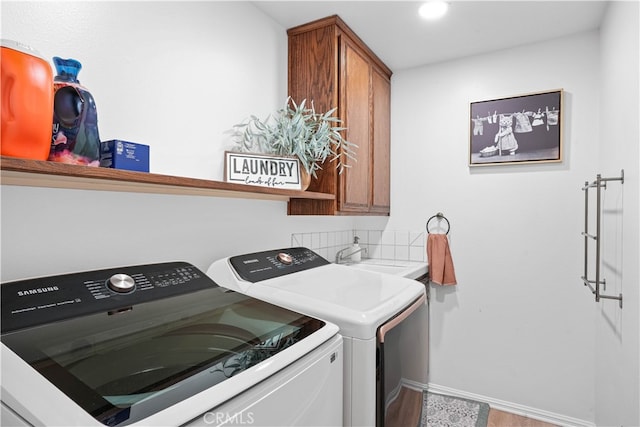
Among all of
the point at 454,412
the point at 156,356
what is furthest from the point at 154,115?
the point at 454,412

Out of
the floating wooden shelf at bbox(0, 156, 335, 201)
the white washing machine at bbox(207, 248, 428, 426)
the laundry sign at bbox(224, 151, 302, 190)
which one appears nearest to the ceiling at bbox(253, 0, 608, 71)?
the laundry sign at bbox(224, 151, 302, 190)

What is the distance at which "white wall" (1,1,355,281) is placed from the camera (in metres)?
1.05

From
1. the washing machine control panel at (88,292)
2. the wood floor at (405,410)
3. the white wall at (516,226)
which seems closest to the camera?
the washing machine control panel at (88,292)

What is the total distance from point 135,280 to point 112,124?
0.54 meters

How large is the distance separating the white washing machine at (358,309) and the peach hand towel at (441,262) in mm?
870

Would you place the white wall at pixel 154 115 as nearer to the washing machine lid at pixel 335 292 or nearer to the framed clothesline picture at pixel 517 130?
the washing machine lid at pixel 335 292

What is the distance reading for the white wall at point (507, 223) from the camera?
221cm

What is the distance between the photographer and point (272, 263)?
1639 millimetres

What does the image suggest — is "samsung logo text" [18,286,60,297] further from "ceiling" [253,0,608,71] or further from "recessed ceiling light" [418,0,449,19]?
"recessed ceiling light" [418,0,449,19]

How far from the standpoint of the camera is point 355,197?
2188 mm

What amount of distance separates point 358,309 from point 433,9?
162 centimetres

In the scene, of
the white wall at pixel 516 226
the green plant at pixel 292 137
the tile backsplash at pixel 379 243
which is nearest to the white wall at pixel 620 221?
the white wall at pixel 516 226

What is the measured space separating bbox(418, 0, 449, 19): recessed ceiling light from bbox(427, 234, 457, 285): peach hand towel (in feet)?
4.56

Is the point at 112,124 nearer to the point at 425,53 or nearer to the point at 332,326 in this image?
the point at 332,326
